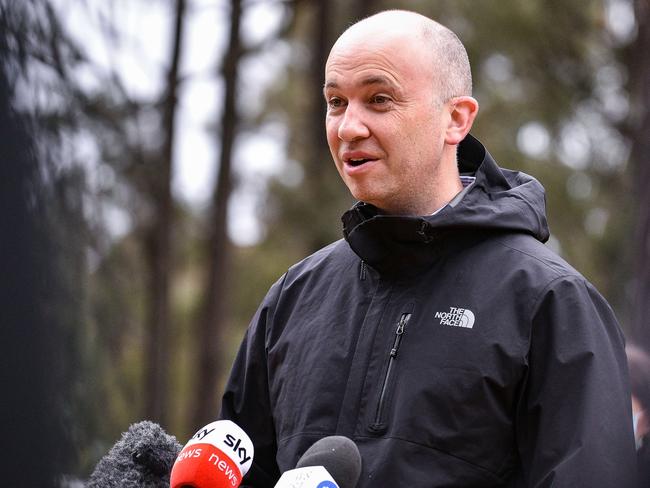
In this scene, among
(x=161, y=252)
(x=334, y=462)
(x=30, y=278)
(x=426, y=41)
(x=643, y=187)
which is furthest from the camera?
(x=161, y=252)

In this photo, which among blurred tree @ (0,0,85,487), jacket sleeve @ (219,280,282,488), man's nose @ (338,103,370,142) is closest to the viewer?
blurred tree @ (0,0,85,487)

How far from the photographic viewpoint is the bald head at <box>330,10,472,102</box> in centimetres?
331

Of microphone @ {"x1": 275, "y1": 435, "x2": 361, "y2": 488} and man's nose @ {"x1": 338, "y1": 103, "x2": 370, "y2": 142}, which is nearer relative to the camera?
microphone @ {"x1": 275, "y1": 435, "x2": 361, "y2": 488}

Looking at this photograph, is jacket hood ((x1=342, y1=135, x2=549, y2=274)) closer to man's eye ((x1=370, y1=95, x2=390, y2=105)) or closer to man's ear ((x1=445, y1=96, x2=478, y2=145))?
man's ear ((x1=445, y1=96, x2=478, y2=145))

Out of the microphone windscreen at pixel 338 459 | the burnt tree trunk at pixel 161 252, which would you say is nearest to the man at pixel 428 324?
the microphone windscreen at pixel 338 459

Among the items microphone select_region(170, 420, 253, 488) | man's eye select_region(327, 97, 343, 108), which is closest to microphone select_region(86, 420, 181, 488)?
microphone select_region(170, 420, 253, 488)

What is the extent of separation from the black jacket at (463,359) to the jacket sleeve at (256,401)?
118 mm

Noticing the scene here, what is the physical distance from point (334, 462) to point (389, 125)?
1.04 meters

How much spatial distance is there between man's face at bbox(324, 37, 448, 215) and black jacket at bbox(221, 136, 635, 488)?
13cm

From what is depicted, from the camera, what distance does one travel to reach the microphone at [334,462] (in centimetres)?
257

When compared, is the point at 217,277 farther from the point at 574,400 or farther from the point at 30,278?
the point at 30,278

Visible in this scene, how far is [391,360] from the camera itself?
305cm

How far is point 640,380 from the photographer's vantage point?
3371mm

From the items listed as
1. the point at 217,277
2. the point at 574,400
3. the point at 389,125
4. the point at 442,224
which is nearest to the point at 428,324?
the point at 442,224
